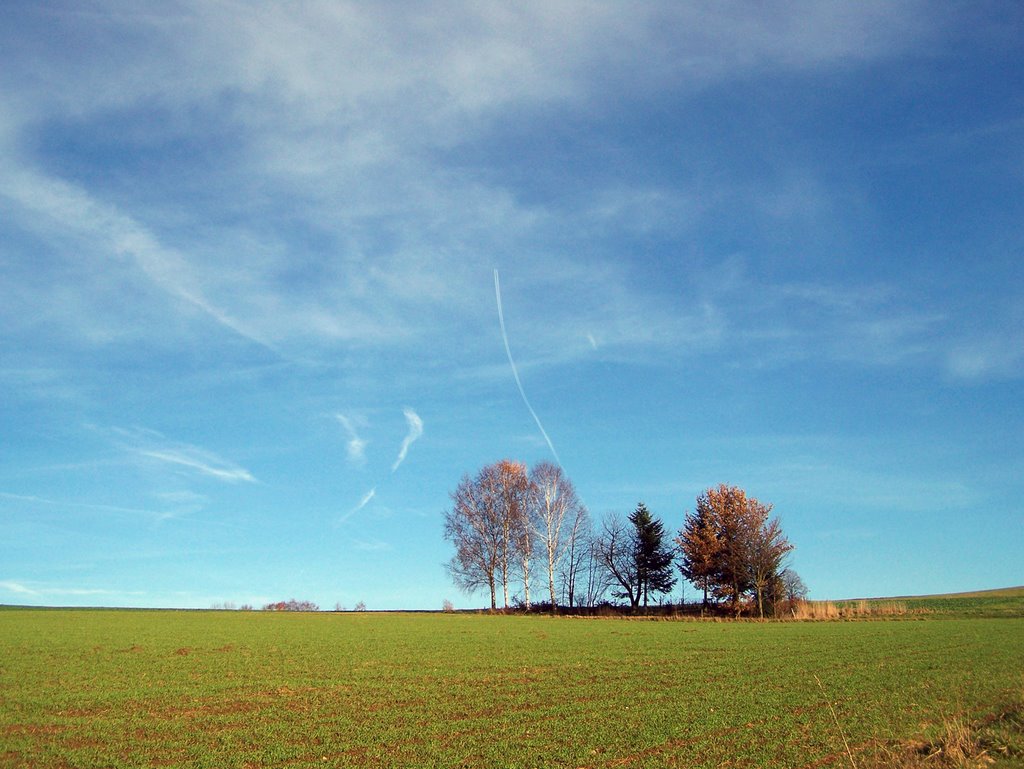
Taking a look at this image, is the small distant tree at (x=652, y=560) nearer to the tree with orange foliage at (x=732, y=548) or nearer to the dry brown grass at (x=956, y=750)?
the tree with orange foliage at (x=732, y=548)

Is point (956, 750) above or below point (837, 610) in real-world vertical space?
above

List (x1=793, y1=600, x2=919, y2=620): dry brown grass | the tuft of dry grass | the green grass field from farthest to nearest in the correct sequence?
1. (x1=793, y1=600, x2=919, y2=620): dry brown grass
2. the green grass field
3. the tuft of dry grass

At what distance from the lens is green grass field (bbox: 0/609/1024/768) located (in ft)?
40.3

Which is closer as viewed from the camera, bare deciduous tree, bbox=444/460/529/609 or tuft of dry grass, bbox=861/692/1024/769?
tuft of dry grass, bbox=861/692/1024/769

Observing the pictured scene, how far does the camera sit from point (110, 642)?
34.6 metres

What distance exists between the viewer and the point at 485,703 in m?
17.1

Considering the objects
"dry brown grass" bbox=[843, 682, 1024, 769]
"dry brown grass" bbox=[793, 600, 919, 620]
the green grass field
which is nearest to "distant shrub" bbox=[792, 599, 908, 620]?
"dry brown grass" bbox=[793, 600, 919, 620]

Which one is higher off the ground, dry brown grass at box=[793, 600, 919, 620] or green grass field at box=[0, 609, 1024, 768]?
green grass field at box=[0, 609, 1024, 768]

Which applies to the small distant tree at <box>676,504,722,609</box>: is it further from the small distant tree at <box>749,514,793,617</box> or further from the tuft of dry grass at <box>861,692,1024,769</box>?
the tuft of dry grass at <box>861,692,1024,769</box>

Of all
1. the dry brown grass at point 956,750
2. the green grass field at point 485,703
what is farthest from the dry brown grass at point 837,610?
the dry brown grass at point 956,750

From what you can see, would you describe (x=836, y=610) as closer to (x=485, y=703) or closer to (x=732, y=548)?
(x=732, y=548)

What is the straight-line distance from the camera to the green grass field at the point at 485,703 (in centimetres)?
1230

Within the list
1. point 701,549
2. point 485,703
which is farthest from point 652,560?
point 485,703

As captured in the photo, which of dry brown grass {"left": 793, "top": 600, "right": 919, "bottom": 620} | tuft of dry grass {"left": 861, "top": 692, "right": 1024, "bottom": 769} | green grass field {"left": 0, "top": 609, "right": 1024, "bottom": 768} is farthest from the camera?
dry brown grass {"left": 793, "top": 600, "right": 919, "bottom": 620}
